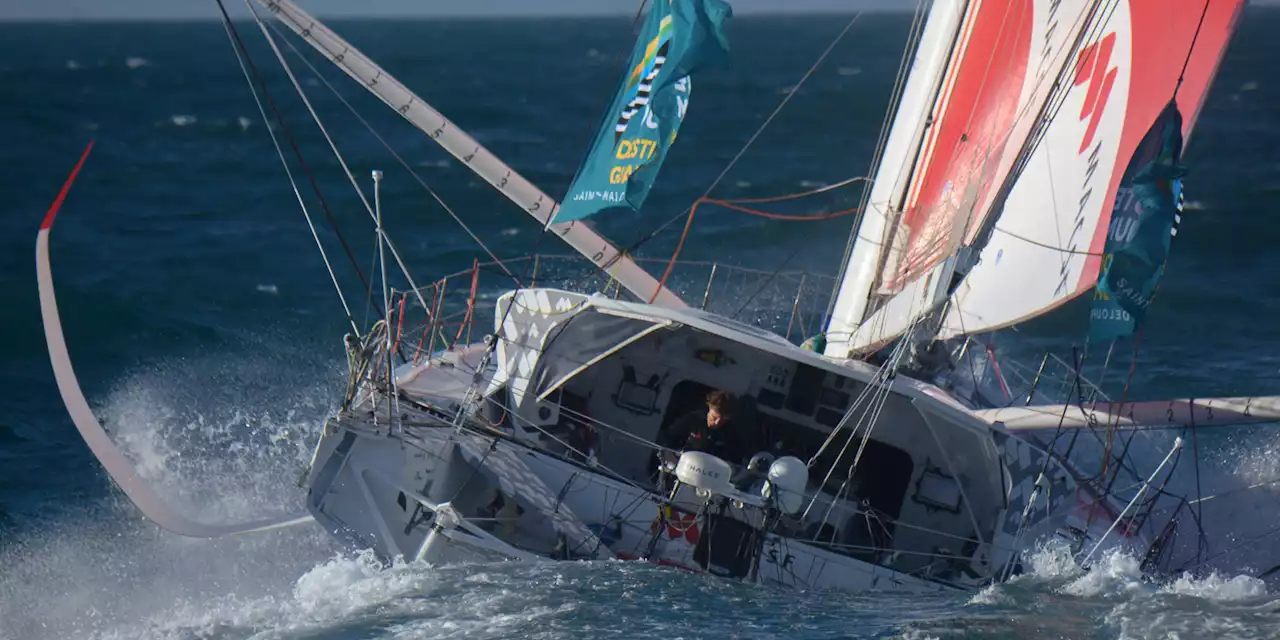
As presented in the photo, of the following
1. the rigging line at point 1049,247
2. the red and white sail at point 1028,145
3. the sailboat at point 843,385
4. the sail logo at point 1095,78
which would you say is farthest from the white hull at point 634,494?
the sail logo at point 1095,78

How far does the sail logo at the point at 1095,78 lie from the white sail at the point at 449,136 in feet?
10.8

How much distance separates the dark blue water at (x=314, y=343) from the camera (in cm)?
757

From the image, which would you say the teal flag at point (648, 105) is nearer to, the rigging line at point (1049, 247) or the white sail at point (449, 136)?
the white sail at point (449, 136)

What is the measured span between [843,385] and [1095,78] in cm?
260

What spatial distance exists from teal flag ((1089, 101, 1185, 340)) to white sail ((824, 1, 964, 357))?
2.39 m

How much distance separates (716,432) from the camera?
882 centimetres

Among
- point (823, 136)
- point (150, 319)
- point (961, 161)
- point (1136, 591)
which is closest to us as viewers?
point (1136, 591)

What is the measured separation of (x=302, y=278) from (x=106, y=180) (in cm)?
891

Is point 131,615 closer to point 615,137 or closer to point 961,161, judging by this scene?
point 615,137

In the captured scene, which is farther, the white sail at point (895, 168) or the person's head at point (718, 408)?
the white sail at point (895, 168)

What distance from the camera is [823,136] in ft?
103

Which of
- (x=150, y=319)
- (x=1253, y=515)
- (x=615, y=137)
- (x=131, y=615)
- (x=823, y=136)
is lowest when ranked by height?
(x=131, y=615)

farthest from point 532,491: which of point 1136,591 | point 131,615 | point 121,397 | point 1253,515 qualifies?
point 121,397

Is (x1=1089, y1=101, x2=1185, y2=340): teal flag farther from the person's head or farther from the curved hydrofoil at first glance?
the curved hydrofoil
